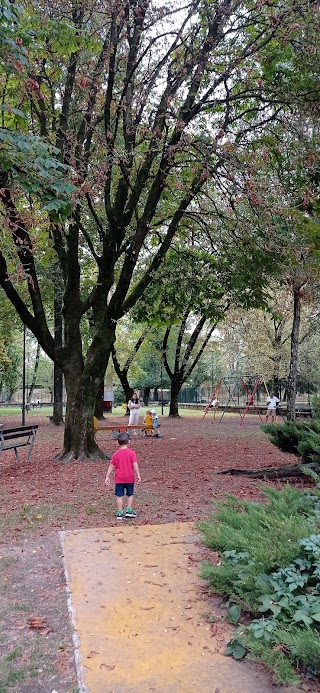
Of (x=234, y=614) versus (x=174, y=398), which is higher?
(x=174, y=398)

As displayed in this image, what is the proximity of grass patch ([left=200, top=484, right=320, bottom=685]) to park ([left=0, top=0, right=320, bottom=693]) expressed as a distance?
0.02 m

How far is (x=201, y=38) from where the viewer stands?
10.5 meters

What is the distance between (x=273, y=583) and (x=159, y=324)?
38.4ft

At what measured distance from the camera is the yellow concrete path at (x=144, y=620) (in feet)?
10.6

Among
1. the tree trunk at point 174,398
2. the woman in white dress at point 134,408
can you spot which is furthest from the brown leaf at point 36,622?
the tree trunk at point 174,398

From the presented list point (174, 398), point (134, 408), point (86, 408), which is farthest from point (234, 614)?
point (174, 398)

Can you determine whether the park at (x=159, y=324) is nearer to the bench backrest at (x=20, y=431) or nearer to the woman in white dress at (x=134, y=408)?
the bench backrest at (x=20, y=431)

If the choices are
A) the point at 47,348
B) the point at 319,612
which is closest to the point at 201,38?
the point at 47,348

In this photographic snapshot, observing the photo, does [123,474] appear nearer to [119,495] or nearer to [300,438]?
[119,495]

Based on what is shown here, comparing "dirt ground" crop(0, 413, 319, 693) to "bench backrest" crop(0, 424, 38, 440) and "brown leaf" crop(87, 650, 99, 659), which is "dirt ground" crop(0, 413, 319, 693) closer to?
"brown leaf" crop(87, 650, 99, 659)

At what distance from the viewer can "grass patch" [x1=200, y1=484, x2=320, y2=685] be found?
3217mm

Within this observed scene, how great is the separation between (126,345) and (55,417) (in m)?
15.1

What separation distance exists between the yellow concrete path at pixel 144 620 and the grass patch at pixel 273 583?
0.58ft

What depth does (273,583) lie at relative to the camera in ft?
12.5
